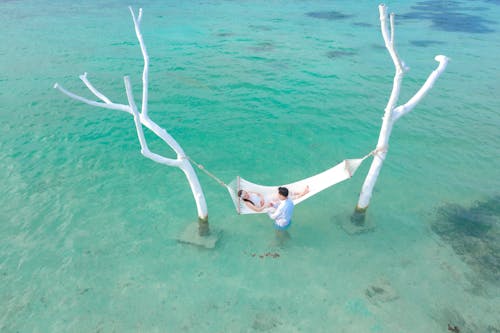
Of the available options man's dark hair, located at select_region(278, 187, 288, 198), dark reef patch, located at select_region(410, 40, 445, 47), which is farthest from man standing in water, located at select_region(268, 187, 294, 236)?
dark reef patch, located at select_region(410, 40, 445, 47)

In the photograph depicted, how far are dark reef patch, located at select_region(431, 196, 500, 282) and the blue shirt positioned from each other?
3.05 m

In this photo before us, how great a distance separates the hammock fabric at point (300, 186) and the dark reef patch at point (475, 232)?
89.4 inches

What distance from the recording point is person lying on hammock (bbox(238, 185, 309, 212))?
6.01 metres

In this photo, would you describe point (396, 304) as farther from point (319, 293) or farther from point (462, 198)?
point (462, 198)

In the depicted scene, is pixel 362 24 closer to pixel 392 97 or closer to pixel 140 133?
pixel 392 97

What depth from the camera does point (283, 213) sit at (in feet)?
18.6

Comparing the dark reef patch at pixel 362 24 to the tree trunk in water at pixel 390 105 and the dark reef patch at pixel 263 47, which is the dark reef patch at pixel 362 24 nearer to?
the dark reef patch at pixel 263 47

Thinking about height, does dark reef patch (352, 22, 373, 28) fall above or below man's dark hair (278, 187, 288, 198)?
above

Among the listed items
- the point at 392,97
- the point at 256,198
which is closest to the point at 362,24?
the point at 392,97

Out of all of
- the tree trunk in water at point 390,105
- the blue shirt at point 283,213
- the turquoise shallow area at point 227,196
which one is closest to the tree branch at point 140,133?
the blue shirt at point 283,213

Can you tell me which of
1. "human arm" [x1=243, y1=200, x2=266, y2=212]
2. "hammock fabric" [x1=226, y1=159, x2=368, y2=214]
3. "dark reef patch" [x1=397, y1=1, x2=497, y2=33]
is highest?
"dark reef patch" [x1=397, y1=1, x2=497, y2=33]

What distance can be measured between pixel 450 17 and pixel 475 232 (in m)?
22.9

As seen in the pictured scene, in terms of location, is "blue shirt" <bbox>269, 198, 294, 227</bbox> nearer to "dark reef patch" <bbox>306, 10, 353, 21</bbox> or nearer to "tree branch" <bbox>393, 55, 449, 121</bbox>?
"tree branch" <bbox>393, 55, 449, 121</bbox>

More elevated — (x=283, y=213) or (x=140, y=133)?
(x=140, y=133)
